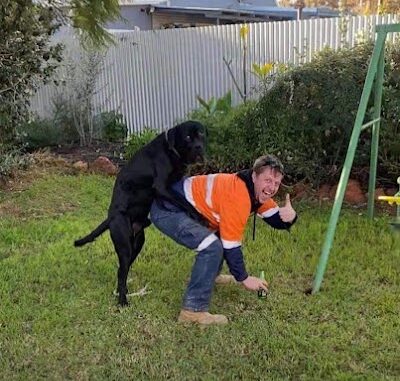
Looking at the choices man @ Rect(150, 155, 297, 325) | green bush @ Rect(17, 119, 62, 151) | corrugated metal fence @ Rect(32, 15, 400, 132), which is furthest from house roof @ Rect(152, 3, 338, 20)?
man @ Rect(150, 155, 297, 325)

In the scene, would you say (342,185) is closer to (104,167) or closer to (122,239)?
(122,239)

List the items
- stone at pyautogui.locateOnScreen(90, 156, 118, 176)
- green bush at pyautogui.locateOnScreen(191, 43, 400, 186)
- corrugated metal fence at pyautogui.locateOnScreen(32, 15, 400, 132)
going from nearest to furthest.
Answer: green bush at pyautogui.locateOnScreen(191, 43, 400, 186) < stone at pyautogui.locateOnScreen(90, 156, 118, 176) < corrugated metal fence at pyautogui.locateOnScreen(32, 15, 400, 132)

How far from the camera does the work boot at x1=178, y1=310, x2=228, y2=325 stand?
12.1 feet

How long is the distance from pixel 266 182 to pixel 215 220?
1.47ft

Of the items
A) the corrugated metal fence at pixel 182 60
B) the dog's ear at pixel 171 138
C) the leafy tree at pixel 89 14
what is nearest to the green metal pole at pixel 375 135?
the dog's ear at pixel 171 138

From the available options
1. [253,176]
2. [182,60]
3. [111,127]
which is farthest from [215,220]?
[111,127]

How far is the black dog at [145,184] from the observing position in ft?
12.8

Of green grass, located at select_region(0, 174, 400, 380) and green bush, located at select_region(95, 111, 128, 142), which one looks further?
green bush, located at select_region(95, 111, 128, 142)

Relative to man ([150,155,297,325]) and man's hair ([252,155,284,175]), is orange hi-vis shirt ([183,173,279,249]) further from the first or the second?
man's hair ([252,155,284,175])

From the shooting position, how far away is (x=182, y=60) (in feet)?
35.0

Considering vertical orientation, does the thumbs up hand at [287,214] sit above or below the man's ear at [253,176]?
below

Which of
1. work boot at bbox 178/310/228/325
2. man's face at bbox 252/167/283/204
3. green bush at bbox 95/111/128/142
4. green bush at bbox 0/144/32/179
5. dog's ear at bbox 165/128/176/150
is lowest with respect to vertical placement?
green bush at bbox 95/111/128/142

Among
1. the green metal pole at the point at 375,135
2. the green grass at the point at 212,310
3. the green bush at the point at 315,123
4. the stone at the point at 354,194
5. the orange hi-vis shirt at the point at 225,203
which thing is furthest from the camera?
the stone at the point at 354,194

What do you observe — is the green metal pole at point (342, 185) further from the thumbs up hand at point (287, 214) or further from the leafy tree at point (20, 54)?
the leafy tree at point (20, 54)
